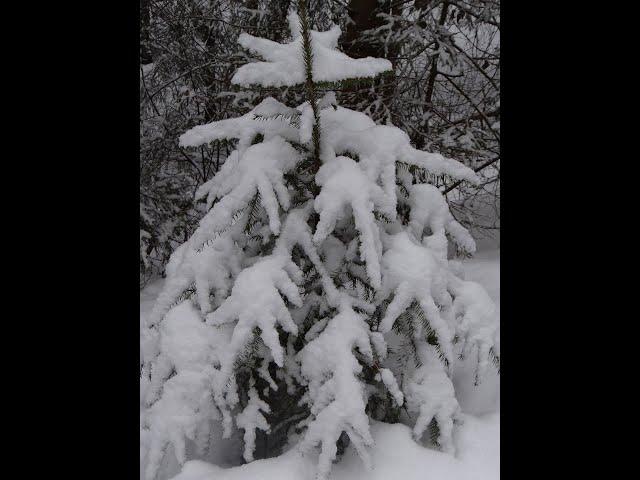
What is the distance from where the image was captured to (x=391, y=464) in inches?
69.0

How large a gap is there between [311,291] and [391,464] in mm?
666

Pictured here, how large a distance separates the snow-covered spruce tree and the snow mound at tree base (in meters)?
0.07

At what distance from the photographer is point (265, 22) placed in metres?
3.80

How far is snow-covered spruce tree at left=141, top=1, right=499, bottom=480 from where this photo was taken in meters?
1.71

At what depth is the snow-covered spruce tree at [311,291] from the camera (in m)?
1.71

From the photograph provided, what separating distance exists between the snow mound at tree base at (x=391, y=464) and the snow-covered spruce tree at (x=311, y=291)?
0.21ft

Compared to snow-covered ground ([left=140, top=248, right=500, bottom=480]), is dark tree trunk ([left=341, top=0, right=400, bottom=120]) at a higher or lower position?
higher

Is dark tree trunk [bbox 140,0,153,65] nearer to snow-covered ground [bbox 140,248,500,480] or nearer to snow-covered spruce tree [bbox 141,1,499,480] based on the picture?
snow-covered spruce tree [bbox 141,1,499,480]

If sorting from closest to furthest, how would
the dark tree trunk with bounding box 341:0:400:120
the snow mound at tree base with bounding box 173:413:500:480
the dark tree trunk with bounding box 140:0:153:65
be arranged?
the snow mound at tree base with bounding box 173:413:500:480 < the dark tree trunk with bounding box 341:0:400:120 < the dark tree trunk with bounding box 140:0:153:65

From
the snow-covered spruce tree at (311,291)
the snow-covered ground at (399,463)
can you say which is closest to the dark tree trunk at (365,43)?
the snow-covered spruce tree at (311,291)

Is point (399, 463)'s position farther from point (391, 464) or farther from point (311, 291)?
point (311, 291)

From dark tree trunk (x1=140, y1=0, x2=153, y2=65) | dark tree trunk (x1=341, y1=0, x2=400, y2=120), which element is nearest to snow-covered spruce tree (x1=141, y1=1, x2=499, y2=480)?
dark tree trunk (x1=341, y1=0, x2=400, y2=120)
